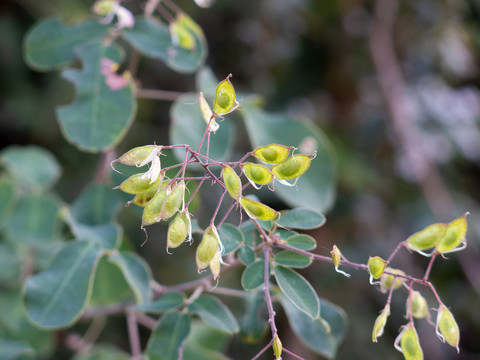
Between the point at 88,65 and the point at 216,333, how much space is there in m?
0.63

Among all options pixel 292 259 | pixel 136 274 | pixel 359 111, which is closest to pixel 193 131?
pixel 136 274

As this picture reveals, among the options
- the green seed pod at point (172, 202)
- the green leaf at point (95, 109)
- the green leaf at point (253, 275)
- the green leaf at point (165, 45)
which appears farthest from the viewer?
the green leaf at point (165, 45)

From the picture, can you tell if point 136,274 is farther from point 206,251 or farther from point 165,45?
point 165,45

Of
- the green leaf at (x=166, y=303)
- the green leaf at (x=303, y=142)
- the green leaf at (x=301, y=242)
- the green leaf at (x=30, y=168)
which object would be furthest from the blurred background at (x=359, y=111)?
the green leaf at (x=301, y=242)

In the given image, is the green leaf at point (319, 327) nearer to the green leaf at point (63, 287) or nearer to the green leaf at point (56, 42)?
the green leaf at point (63, 287)

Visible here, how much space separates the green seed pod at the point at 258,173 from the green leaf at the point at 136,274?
14.0 inches

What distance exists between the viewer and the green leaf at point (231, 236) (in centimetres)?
63

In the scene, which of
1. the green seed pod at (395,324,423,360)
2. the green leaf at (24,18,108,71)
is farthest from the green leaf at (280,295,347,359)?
Result: the green leaf at (24,18,108,71)

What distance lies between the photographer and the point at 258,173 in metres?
0.55

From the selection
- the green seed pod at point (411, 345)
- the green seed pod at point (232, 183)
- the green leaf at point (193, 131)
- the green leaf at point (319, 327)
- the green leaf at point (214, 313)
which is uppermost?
the green seed pod at point (232, 183)

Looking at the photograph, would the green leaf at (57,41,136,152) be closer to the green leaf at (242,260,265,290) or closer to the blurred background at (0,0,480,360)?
the green leaf at (242,260,265,290)

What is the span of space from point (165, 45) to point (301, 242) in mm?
528

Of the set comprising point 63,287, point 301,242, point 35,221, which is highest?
point 301,242

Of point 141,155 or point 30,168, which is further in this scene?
point 30,168
